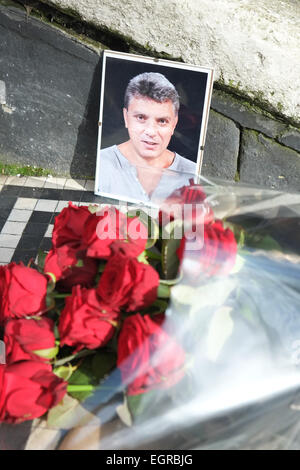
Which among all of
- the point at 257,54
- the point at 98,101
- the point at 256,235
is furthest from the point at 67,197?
the point at 256,235

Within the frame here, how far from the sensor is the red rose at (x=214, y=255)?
906 mm

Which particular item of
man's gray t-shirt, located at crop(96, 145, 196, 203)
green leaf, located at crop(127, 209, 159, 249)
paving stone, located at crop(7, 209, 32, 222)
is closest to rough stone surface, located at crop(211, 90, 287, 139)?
man's gray t-shirt, located at crop(96, 145, 196, 203)

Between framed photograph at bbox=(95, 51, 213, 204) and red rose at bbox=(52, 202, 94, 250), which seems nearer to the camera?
red rose at bbox=(52, 202, 94, 250)

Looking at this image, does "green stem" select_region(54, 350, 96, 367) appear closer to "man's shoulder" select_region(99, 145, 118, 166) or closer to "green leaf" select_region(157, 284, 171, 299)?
"green leaf" select_region(157, 284, 171, 299)

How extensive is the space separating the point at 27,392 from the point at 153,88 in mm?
2154

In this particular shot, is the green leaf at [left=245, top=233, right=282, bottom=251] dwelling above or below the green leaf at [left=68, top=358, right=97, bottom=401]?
above

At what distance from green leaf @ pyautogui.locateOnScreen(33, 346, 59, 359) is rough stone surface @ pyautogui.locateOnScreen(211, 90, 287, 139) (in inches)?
84.1

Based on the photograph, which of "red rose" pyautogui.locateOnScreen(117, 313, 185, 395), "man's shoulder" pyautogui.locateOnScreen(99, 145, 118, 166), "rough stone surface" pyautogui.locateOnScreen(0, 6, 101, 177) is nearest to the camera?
"red rose" pyautogui.locateOnScreen(117, 313, 185, 395)

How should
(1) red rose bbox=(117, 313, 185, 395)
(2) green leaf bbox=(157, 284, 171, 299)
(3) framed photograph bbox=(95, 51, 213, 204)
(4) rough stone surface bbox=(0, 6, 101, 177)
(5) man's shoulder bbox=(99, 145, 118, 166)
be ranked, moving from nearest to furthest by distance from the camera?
(1) red rose bbox=(117, 313, 185, 395)
(2) green leaf bbox=(157, 284, 171, 299)
(3) framed photograph bbox=(95, 51, 213, 204)
(4) rough stone surface bbox=(0, 6, 101, 177)
(5) man's shoulder bbox=(99, 145, 118, 166)

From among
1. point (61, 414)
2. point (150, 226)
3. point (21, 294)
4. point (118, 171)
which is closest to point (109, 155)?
point (118, 171)

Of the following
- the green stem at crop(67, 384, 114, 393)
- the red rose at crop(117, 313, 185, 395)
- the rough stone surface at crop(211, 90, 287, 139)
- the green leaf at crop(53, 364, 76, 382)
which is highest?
the rough stone surface at crop(211, 90, 287, 139)

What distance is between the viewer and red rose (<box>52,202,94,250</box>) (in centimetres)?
104

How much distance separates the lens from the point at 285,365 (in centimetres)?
89
